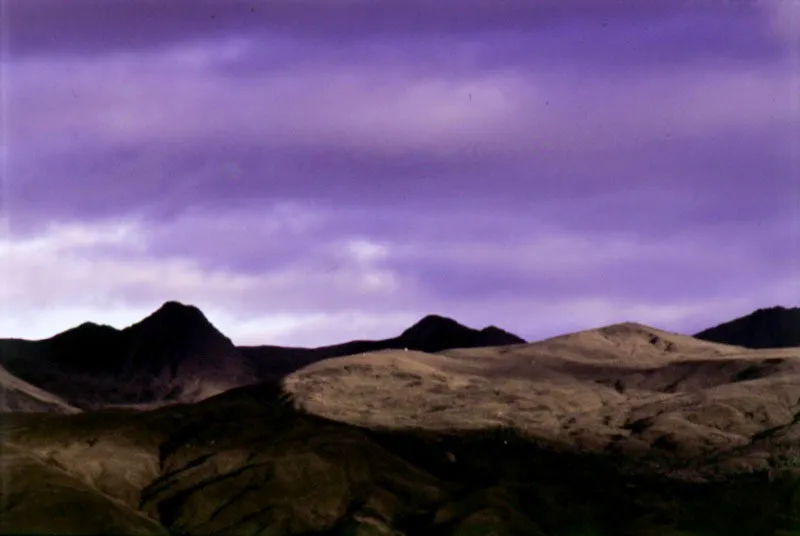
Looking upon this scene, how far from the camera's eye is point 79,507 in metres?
157

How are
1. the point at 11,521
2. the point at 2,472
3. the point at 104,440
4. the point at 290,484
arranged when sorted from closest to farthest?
the point at 11,521, the point at 2,472, the point at 290,484, the point at 104,440

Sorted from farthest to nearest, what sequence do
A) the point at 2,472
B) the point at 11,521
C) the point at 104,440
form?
the point at 104,440 → the point at 2,472 → the point at 11,521

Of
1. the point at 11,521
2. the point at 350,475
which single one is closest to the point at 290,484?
the point at 350,475

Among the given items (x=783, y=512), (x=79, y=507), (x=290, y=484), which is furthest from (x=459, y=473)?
(x=79, y=507)

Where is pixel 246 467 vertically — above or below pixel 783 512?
above

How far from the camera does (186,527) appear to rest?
166m

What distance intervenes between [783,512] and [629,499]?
785 inches

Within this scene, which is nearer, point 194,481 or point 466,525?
point 466,525

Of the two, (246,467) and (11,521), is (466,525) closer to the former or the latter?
(246,467)

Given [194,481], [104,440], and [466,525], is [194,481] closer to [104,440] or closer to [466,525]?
[104,440]

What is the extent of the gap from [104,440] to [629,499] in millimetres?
70953

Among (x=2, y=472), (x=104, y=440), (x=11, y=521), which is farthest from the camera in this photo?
(x=104, y=440)

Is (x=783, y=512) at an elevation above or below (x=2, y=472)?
below

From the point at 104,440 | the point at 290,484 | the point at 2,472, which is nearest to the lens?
the point at 2,472
